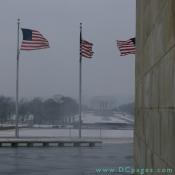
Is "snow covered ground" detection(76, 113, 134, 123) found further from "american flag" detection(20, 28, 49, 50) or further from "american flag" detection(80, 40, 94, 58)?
"american flag" detection(20, 28, 49, 50)

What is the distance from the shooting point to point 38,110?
98.4m

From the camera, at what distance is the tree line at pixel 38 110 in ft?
308

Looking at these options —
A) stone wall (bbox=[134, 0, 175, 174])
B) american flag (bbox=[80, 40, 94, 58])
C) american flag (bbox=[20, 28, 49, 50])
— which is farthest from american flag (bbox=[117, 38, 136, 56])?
stone wall (bbox=[134, 0, 175, 174])

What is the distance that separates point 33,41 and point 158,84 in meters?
26.1

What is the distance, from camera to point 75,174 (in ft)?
57.6

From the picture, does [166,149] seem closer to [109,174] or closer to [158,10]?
[158,10]

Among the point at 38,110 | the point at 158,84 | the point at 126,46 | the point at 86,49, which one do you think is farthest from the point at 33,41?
the point at 38,110

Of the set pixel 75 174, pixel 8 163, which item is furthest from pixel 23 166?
pixel 75 174

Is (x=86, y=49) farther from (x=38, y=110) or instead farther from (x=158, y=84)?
(x=38, y=110)

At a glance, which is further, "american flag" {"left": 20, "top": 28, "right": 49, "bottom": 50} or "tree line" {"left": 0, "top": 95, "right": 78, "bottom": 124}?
"tree line" {"left": 0, "top": 95, "right": 78, "bottom": 124}

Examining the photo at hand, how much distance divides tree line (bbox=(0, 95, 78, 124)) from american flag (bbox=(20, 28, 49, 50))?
5870cm

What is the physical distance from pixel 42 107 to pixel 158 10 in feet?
306

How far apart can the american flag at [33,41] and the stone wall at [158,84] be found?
926 inches

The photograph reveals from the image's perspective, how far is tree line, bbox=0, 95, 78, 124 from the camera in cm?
9381
